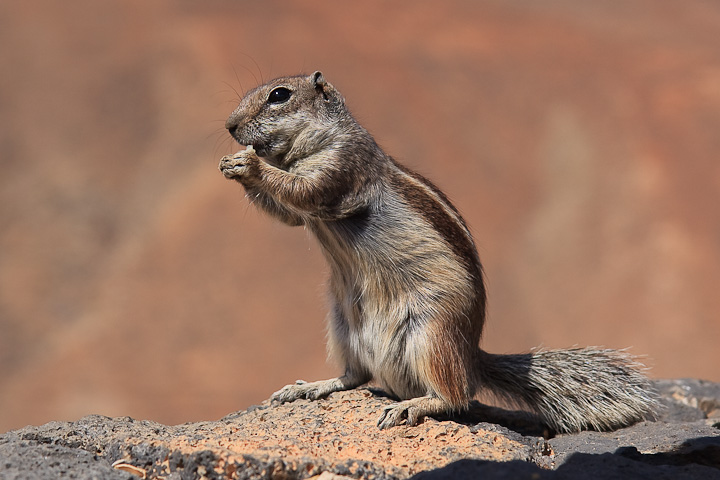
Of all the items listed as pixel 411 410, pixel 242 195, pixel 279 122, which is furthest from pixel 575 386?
pixel 242 195

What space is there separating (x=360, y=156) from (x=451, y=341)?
1.43 m

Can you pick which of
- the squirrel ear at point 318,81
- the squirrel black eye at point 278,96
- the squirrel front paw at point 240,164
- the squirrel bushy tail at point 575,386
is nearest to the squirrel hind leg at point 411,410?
the squirrel bushy tail at point 575,386

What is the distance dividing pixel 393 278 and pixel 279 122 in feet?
4.46

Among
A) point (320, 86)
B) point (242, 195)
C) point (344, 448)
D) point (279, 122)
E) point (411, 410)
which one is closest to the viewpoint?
point (344, 448)

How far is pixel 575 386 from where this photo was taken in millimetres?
5590

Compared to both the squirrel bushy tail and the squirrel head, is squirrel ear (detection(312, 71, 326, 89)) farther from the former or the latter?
the squirrel bushy tail

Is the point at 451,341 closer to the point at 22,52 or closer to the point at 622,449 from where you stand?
the point at 622,449

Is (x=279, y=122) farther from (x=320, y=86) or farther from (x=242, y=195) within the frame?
(x=242, y=195)

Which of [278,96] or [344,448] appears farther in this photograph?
[278,96]

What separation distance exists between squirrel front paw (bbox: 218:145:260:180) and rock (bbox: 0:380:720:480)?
1.63 metres

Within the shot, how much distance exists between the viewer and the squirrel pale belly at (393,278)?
5.21m

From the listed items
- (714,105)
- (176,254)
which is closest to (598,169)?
(714,105)

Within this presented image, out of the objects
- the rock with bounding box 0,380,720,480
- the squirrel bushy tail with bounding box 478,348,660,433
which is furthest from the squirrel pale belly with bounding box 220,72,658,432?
the rock with bounding box 0,380,720,480

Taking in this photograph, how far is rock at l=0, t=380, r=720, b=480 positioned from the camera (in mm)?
3883
